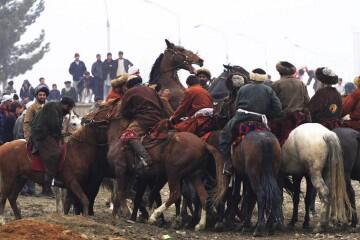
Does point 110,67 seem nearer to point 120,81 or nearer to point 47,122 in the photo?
point 120,81

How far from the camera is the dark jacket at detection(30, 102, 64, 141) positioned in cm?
1677

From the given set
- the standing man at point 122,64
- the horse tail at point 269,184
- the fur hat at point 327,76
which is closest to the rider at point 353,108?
the fur hat at point 327,76

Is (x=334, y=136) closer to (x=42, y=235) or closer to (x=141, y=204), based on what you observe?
(x=141, y=204)

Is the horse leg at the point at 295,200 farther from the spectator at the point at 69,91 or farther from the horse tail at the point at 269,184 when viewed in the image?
the spectator at the point at 69,91

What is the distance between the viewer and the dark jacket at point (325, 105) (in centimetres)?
1705

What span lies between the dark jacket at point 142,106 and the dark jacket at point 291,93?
2273mm

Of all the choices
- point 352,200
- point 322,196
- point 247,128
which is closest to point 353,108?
point 352,200

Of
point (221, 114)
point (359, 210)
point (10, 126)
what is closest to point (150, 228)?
point (221, 114)

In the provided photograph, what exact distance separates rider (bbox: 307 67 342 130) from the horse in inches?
125

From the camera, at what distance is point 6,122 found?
24.9m

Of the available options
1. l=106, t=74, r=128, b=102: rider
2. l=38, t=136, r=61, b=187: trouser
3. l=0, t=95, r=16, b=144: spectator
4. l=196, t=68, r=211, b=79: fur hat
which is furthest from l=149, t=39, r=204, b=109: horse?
l=0, t=95, r=16, b=144: spectator

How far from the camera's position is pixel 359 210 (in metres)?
20.6

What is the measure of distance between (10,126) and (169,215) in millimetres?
6963

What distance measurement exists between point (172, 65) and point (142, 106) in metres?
2.64
